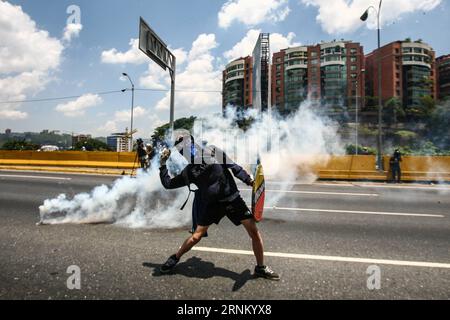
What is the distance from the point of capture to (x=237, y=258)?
12.1 feet

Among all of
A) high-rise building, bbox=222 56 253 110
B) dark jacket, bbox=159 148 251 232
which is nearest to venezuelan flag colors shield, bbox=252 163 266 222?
dark jacket, bbox=159 148 251 232

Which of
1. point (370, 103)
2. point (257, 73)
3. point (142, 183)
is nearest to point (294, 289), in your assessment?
point (142, 183)

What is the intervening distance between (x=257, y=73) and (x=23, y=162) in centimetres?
1685

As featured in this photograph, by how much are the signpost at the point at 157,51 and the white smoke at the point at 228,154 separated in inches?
86.2

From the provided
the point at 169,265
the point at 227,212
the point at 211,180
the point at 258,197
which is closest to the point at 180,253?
the point at 169,265

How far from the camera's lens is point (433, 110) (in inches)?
2425

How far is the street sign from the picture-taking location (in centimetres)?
970

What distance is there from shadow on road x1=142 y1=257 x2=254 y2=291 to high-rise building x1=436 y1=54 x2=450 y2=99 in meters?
103

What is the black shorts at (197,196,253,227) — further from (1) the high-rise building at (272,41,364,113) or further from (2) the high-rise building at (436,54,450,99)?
(2) the high-rise building at (436,54,450,99)

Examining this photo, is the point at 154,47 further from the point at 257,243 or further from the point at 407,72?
the point at 407,72

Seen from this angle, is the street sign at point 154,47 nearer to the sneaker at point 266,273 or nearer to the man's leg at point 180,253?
the man's leg at point 180,253
